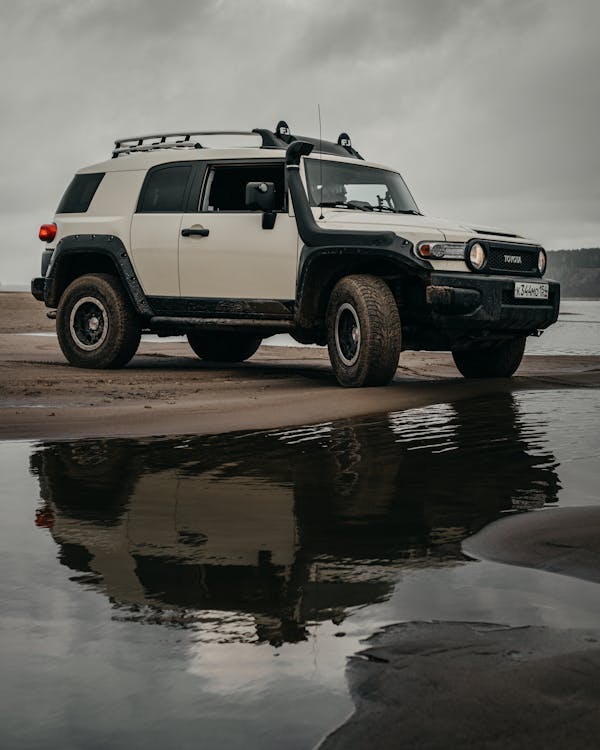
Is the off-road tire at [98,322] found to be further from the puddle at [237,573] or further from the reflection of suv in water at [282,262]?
the puddle at [237,573]

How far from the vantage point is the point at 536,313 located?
9.42 meters

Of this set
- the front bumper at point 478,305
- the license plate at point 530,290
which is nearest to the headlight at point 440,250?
the front bumper at point 478,305

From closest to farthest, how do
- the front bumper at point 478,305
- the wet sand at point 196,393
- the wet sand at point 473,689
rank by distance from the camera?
the wet sand at point 473,689
the wet sand at point 196,393
the front bumper at point 478,305

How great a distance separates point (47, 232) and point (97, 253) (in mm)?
813

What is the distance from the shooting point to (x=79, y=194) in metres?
11.3

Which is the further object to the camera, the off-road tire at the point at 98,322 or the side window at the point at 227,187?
the off-road tire at the point at 98,322

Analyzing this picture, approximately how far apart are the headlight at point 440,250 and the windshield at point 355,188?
42.4 inches

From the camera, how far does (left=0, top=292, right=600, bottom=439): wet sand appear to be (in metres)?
7.27

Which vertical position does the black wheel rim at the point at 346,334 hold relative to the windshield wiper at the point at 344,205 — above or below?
below

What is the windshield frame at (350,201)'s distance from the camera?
962cm

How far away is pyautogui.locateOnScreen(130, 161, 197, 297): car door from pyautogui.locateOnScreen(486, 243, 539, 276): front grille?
287 centimetres

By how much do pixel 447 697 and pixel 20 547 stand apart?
6.19 feet

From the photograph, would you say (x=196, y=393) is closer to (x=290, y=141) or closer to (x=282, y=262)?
(x=282, y=262)

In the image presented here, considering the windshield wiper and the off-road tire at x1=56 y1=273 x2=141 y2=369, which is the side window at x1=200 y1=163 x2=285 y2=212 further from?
the off-road tire at x1=56 y1=273 x2=141 y2=369
